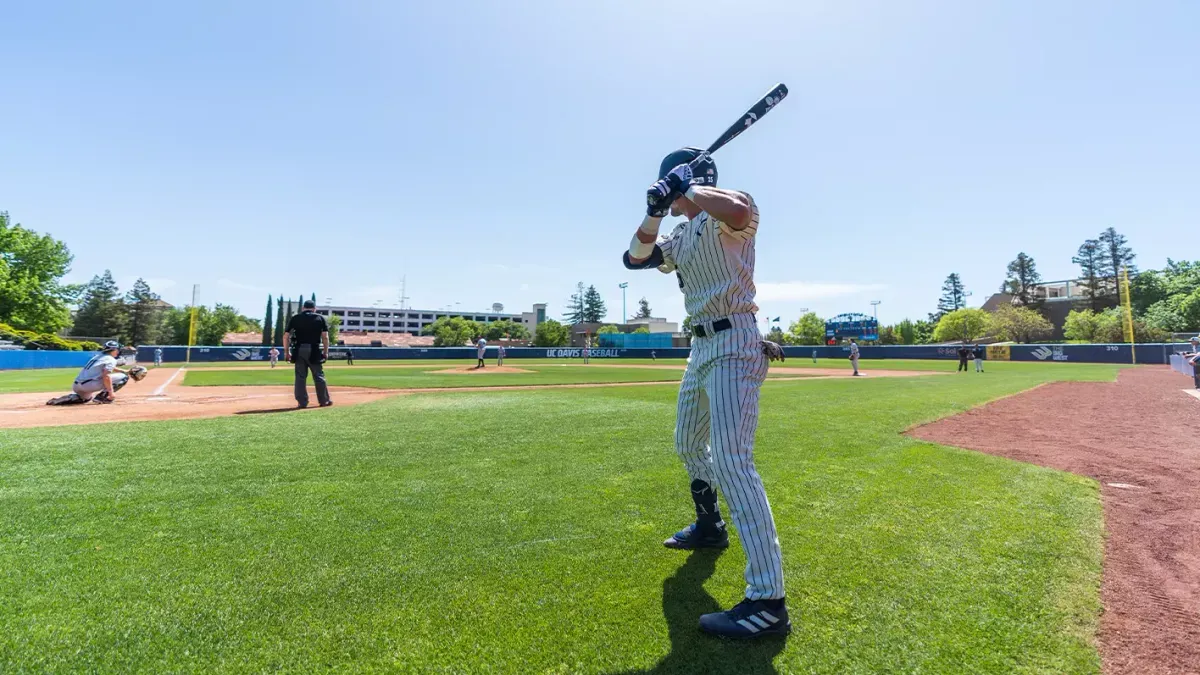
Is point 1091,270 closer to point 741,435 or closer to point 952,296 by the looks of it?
point 952,296

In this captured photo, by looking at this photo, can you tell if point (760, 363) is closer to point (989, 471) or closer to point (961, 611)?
point (961, 611)

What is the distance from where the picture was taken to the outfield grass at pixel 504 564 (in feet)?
6.05

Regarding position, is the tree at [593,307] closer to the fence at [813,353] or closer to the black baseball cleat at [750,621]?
the fence at [813,353]

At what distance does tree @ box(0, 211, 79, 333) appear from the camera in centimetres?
3669

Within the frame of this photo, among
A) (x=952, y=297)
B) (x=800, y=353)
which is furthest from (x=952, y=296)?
(x=800, y=353)

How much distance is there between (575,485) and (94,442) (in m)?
4.94

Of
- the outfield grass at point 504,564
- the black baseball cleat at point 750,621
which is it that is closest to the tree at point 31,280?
the outfield grass at point 504,564

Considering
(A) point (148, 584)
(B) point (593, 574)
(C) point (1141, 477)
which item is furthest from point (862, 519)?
(A) point (148, 584)

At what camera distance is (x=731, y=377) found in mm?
2434

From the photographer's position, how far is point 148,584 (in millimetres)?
2246

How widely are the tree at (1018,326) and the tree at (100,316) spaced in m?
115

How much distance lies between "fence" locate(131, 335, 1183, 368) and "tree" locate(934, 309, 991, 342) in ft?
80.0

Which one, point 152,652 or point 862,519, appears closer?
point 152,652

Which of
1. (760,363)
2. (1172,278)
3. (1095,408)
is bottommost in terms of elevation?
(1095,408)
